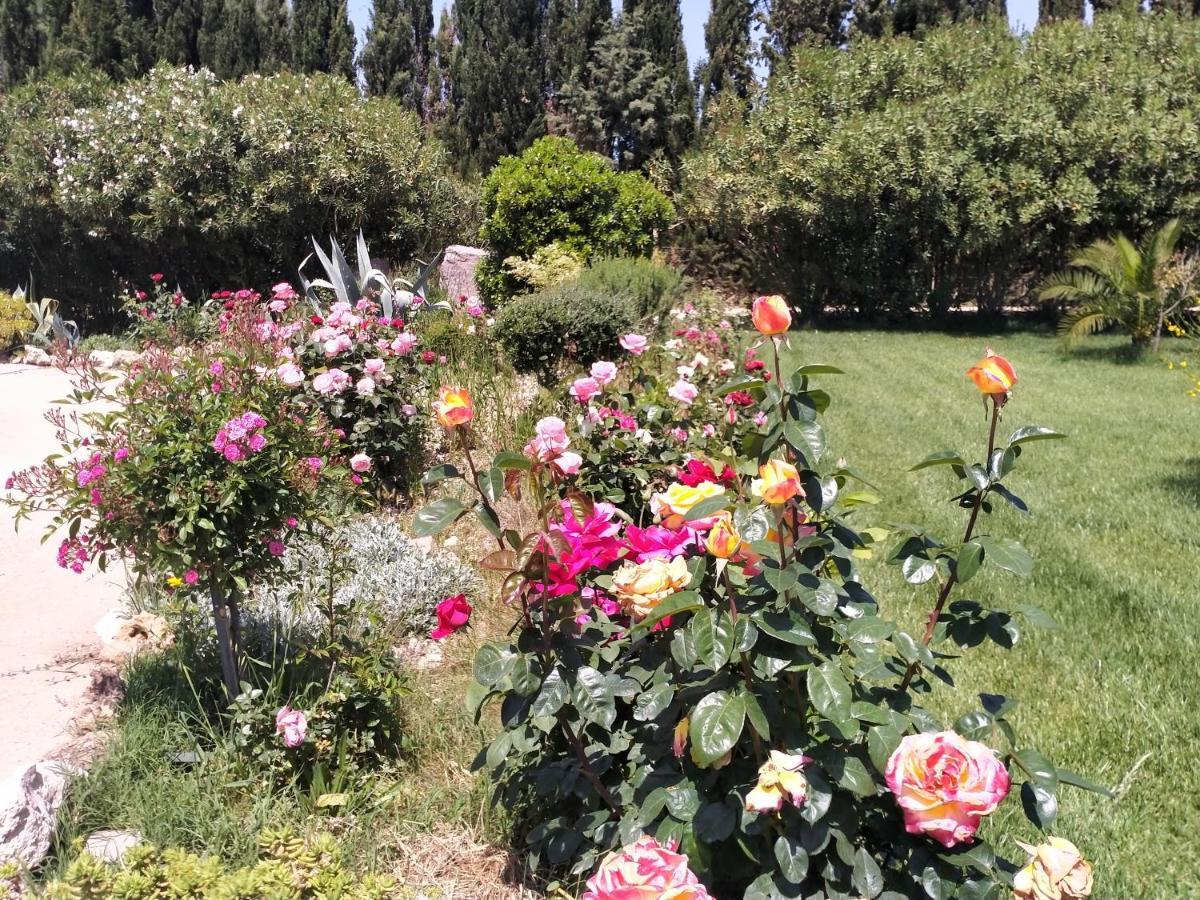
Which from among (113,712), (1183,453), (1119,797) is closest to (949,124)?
(1183,453)

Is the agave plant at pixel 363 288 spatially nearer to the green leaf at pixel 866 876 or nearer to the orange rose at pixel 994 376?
the orange rose at pixel 994 376

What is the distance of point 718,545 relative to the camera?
60.9 inches

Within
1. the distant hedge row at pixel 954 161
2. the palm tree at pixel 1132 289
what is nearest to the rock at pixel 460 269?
the distant hedge row at pixel 954 161

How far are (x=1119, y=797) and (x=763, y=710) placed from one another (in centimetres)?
147

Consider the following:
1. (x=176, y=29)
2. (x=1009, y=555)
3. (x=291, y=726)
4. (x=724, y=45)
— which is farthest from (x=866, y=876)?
(x=176, y=29)

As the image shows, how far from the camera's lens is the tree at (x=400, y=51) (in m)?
20.3


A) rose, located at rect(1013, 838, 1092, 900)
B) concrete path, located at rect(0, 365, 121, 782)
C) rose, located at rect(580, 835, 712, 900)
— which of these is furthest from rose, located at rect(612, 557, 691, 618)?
concrete path, located at rect(0, 365, 121, 782)

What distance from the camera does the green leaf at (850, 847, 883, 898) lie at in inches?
62.1

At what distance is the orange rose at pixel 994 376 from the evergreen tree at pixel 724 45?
20.2 meters

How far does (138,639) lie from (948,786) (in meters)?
3.11

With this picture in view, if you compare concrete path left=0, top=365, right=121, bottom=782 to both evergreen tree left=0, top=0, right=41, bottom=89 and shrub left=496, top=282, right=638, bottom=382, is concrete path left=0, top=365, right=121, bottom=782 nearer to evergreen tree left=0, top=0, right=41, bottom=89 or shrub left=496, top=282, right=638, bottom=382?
shrub left=496, top=282, right=638, bottom=382

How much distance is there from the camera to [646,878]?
55.9 inches

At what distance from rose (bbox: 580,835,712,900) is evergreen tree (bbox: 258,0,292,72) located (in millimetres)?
21225

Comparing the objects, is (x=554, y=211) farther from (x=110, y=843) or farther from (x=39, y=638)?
(x=110, y=843)
